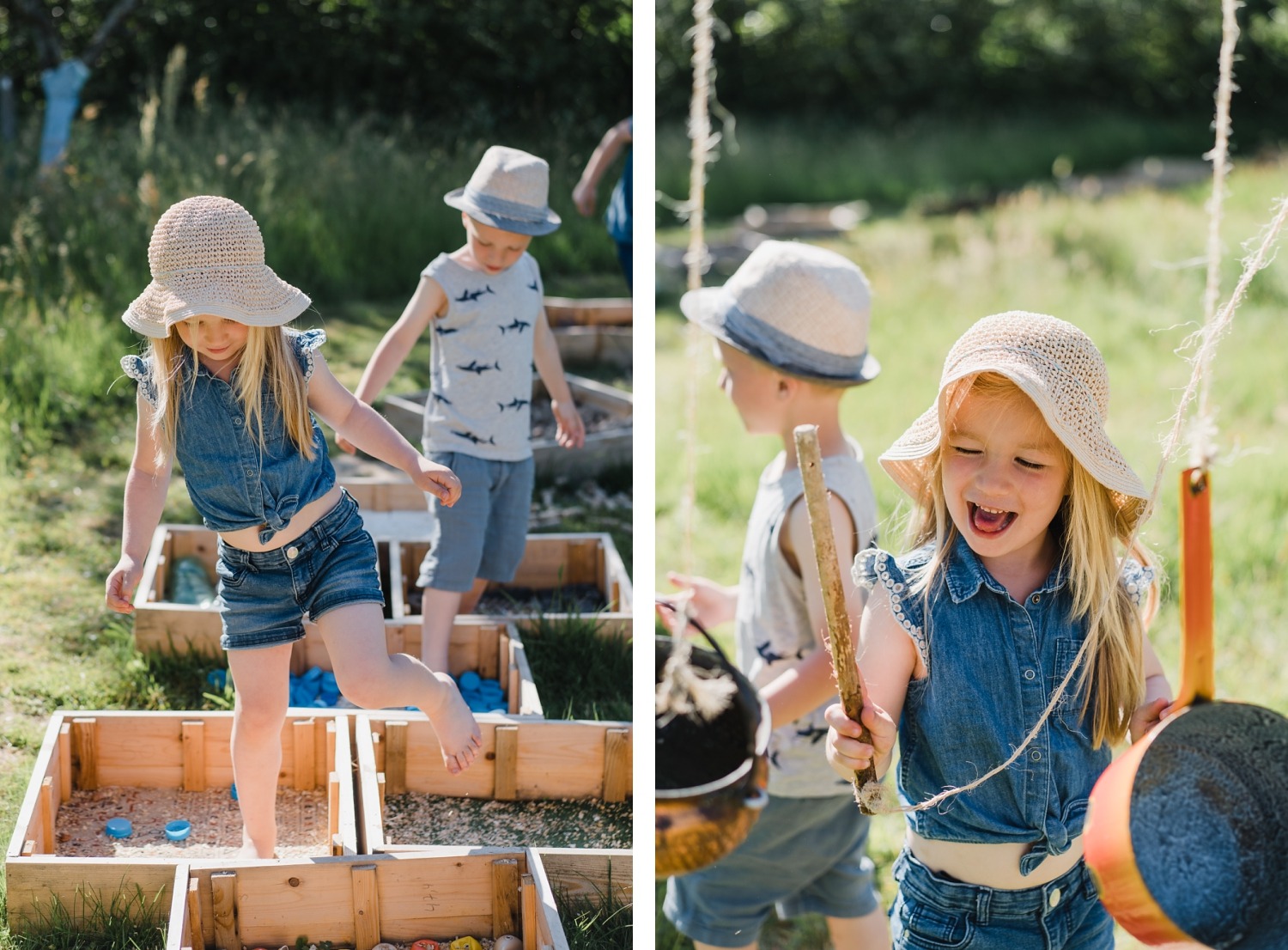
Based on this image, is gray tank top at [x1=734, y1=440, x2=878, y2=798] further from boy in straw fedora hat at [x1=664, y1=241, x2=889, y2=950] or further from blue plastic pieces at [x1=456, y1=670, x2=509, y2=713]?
blue plastic pieces at [x1=456, y1=670, x2=509, y2=713]

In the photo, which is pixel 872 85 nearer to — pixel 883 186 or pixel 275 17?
pixel 883 186

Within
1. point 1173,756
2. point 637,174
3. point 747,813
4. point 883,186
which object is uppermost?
point 883,186

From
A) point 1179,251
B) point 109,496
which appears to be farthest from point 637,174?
point 1179,251

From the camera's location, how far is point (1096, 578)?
1657 millimetres

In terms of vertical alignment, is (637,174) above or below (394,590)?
above

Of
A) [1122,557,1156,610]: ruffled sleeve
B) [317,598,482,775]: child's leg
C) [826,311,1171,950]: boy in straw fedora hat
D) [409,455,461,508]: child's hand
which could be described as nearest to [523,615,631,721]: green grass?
[317,598,482,775]: child's leg

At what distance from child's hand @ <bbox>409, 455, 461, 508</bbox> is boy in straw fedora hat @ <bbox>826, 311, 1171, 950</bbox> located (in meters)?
0.73

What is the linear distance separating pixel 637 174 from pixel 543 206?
764 millimetres

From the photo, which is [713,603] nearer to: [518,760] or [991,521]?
[518,760]

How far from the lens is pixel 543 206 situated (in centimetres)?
286

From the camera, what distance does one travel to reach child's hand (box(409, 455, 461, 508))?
212 centimetres

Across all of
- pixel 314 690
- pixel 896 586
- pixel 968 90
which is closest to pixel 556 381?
→ pixel 314 690

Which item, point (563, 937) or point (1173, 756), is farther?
point (563, 937)

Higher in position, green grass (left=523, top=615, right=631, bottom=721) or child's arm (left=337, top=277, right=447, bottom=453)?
child's arm (left=337, top=277, right=447, bottom=453)
